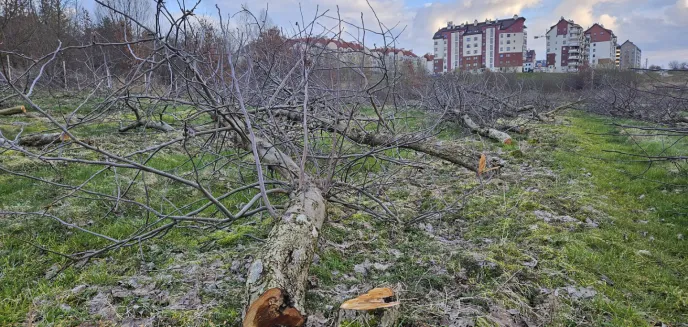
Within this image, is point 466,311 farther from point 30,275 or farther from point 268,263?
point 30,275

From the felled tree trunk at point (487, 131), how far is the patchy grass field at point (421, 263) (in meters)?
3.51

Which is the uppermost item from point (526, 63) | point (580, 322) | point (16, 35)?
point (526, 63)

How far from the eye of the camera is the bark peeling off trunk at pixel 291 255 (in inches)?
77.4

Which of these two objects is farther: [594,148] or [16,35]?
[16,35]

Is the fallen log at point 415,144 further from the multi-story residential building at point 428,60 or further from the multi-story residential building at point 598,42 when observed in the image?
the multi-story residential building at point 598,42

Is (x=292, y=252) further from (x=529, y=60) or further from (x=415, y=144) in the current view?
(x=529, y=60)

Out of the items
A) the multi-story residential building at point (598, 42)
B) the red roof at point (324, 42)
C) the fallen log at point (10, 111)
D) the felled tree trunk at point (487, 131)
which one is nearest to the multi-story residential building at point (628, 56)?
the felled tree trunk at point (487, 131)

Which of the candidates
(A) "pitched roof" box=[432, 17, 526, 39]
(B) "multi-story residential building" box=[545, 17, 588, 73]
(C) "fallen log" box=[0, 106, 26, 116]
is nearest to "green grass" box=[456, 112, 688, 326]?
(C) "fallen log" box=[0, 106, 26, 116]

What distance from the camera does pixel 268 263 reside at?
2.12m

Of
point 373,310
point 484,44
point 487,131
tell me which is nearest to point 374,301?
point 373,310

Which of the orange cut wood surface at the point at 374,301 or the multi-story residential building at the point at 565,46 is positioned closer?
the orange cut wood surface at the point at 374,301

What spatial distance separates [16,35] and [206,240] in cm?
1227

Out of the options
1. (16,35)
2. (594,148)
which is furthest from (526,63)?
(16,35)

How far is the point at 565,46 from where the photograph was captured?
201ft
